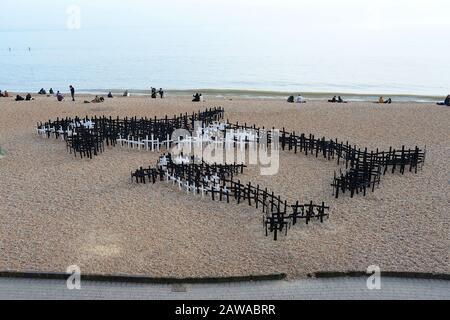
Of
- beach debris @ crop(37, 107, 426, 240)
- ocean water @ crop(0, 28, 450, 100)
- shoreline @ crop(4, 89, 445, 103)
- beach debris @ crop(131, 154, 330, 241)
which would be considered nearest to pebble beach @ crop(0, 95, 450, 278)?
beach debris @ crop(131, 154, 330, 241)

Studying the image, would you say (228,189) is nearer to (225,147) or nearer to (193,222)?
(193,222)

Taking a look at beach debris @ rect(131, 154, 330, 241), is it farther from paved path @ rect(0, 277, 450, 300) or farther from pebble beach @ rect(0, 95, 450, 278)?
paved path @ rect(0, 277, 450, 300)

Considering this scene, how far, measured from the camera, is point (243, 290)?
1191 centimetres

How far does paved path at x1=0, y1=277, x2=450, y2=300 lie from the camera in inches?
460

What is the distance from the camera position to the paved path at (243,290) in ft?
38.4

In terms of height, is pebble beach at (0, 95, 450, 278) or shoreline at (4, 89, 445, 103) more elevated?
shoreline at (4, 89, 445, 103)

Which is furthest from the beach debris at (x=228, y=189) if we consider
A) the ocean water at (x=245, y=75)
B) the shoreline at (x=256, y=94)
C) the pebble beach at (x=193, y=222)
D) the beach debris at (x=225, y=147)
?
the ocean water at (x=245, y=75)

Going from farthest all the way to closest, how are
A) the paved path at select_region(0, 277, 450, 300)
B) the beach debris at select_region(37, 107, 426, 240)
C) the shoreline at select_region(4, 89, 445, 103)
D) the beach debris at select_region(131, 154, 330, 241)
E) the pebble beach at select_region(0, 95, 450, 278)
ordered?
1. the shoreline at select_region(4, 89, 445, 103)
2. the beach debris at select_region(37, 107, 426, 240)
3. the beach debris at select_region(131, 154, 330, 241)
4. the pebble beach at select_region(0, 95, 450, 278)
5. the paved path at select_region(0, 277, 450, 300)

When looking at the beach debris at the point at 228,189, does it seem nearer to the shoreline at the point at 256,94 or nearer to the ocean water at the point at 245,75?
the shoreline at the point at 256,94

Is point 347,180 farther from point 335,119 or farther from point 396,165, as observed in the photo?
point 335,119

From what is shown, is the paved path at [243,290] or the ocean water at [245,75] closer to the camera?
the paved path at [243,290]

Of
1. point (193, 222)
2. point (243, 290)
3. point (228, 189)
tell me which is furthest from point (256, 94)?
point (243, 290)

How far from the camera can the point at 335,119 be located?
3097 centimetres
